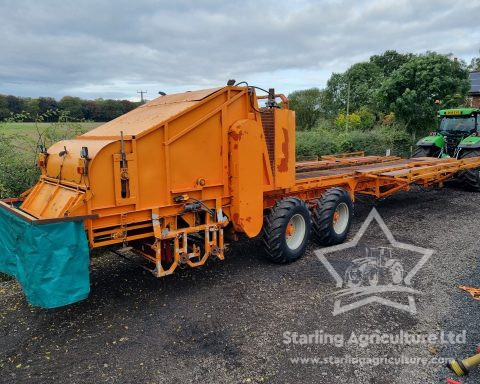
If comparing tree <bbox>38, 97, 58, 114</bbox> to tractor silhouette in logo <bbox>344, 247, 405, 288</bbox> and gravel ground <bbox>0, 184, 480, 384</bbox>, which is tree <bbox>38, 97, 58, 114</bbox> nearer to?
gravel ground <bbox>0, 184, 480, 384</bbox>

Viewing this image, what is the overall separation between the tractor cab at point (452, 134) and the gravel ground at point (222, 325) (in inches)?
262

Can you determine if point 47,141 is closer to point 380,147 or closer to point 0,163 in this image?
point 0,163

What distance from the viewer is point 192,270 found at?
18.7 feet

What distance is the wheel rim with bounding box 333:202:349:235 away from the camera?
670 cm

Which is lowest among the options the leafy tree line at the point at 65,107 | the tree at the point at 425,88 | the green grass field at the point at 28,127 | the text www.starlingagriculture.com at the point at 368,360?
the text www.starlingagriculture.com at the point at 368,360

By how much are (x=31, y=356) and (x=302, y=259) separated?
378 centimetres

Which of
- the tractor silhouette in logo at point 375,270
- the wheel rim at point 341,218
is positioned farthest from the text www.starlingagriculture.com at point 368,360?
the wheel rim at point 341,218

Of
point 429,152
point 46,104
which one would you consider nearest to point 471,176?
point 429,152

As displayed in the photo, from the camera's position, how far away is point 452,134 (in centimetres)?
1231

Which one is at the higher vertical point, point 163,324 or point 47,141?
point 47,141

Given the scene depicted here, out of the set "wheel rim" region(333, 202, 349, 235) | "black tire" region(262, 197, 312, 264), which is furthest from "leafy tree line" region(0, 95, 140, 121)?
"wheel rim" region(333, 202, 349, 235)

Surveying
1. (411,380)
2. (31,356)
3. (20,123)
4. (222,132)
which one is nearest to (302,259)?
(222,132)

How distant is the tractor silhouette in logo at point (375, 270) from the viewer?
207 inches

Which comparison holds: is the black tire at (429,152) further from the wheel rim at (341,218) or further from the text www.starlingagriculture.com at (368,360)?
the text www.starlingagriculture.com at (368,360)
